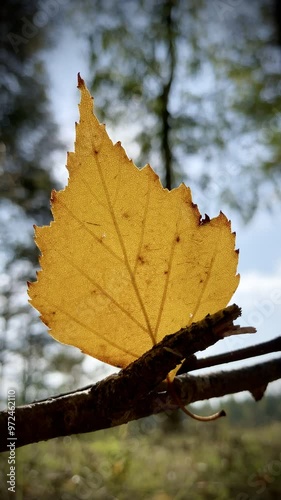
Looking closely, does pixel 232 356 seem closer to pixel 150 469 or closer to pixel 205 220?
pixel 205 220

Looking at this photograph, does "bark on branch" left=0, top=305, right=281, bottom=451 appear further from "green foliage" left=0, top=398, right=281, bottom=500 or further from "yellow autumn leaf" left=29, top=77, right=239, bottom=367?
"green foliage" left=0, top=398, right=281, bottom=500

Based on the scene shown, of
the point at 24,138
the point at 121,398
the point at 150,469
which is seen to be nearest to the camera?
the point at 121,398

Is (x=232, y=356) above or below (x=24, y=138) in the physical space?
below

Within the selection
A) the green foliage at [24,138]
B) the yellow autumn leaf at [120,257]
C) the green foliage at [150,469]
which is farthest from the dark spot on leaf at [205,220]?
the green foliage at [24,138]

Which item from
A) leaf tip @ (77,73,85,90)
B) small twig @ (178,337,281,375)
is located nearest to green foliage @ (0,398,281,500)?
small twig @ (178,337,281,375)

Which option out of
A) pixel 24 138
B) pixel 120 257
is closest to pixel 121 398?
pixel 120 257

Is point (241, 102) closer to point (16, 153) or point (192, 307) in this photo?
point (16, 153)

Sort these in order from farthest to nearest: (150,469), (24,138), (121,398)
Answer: (24,138), (150,469), (121,398)
